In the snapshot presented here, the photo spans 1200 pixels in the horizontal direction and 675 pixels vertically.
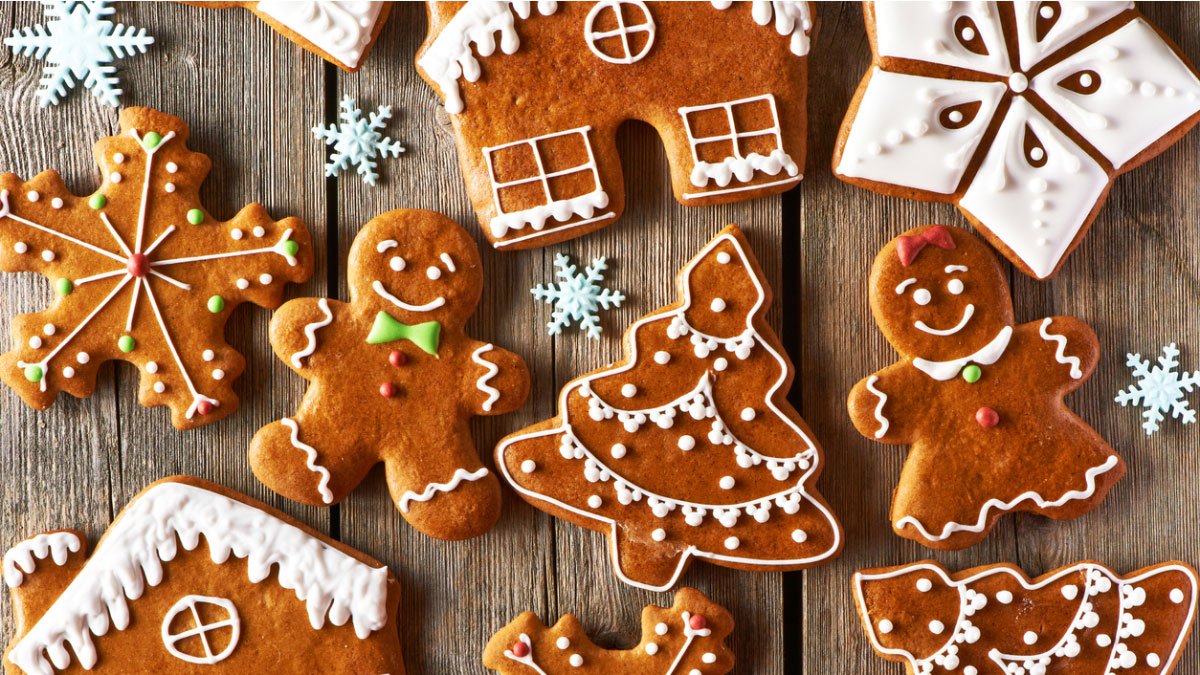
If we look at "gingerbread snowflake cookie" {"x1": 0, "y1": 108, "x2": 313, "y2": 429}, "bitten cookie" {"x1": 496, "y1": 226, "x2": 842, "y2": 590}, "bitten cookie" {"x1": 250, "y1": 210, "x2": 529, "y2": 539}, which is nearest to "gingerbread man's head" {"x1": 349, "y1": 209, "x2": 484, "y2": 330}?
"bitten cookie" {"x1": 250, "y1": 210, "x2": 529, "y2": 539}

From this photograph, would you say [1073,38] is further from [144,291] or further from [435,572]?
[144,291]

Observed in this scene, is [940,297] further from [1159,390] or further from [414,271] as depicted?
[414,271]

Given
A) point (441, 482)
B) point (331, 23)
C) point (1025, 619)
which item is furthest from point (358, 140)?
point (1025, 619)

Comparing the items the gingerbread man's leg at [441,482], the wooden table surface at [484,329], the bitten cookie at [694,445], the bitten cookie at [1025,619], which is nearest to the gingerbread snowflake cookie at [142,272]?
the wooden table surface at [484,329]

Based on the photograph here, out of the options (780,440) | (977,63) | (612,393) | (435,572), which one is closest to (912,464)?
(780,440)

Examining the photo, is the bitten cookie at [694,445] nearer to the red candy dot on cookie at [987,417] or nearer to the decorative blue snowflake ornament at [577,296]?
the decorative blue snowflake ornament at [577,296]

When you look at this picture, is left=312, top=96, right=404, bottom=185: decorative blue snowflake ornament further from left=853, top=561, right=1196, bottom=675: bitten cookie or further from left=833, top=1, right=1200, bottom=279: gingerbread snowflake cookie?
left=853, top=561, right=1196, bottom=675: bitten cookie
